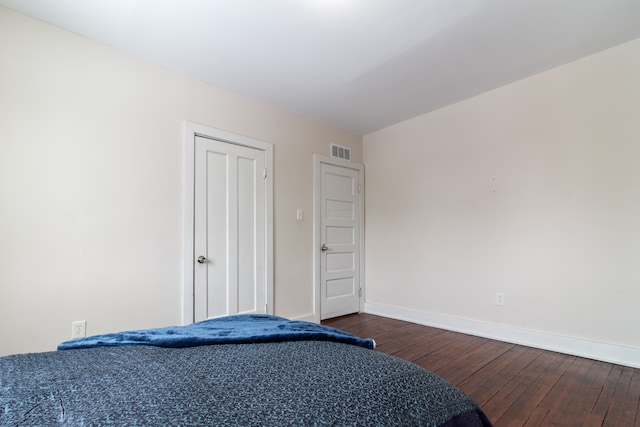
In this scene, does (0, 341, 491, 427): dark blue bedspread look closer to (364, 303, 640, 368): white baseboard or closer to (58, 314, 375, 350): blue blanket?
(58, 314, 375, 350): blue blanket

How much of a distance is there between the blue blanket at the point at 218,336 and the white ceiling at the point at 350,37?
1.95m

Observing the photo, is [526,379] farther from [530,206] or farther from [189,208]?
[189,208]

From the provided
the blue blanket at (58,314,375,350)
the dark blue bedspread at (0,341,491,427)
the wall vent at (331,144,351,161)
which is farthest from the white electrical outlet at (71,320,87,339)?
the wall vent at (331,144,351,161)

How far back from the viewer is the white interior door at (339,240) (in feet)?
12.8

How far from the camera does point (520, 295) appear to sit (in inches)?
118

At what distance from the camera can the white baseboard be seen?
245cm

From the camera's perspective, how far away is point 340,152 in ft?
13.8

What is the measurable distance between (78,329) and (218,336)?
1.72 meters

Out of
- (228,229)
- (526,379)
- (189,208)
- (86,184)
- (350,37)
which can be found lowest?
(526,379)

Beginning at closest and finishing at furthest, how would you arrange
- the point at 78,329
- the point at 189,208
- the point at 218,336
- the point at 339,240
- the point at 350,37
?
the point at 218,336 < the point at 78,329 < the point at 350,37 < the point at 189,208 < the point at 339,240

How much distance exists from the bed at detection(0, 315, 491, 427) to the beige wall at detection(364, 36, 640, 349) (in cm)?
254

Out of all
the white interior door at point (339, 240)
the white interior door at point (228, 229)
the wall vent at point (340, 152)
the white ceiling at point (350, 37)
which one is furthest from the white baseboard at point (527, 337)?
the white ceiling at point (350, 37)

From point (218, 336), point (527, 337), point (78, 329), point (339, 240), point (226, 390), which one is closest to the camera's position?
point (226, 390)

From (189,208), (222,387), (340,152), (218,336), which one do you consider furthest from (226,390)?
(340,152)
